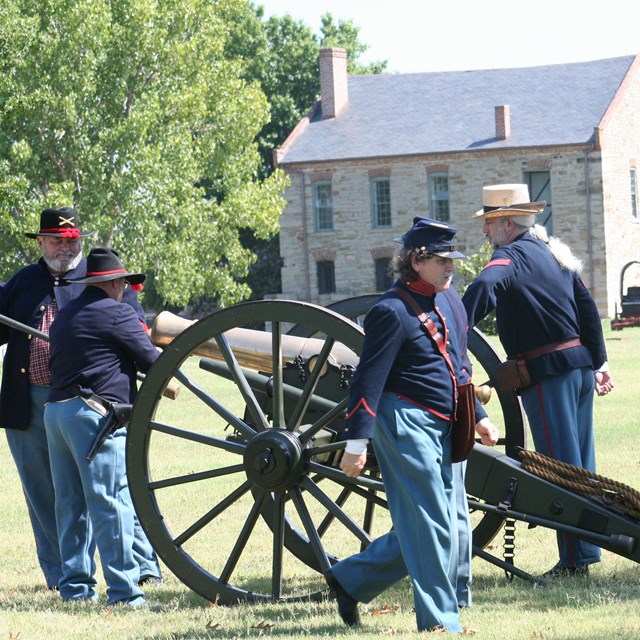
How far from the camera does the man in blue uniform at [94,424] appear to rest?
20.0 feet

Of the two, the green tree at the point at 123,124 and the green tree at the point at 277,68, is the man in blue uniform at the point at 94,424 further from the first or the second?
the green tree at the point at 277,68

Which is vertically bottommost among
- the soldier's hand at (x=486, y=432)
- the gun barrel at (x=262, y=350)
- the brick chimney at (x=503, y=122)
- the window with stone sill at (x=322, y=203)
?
the soldier's hand at (x=486, y=432)

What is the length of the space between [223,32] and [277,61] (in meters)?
19.3

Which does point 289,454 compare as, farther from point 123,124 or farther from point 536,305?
point 123,124

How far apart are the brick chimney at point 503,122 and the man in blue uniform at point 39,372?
3623 centimetres

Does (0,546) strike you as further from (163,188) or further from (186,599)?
(163,188)

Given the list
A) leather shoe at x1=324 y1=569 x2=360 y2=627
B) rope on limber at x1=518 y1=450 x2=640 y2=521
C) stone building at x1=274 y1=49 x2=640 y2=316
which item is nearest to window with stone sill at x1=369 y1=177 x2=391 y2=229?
stone building at x1=274 y1=49 x2=640 y2=316

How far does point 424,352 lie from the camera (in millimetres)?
5102

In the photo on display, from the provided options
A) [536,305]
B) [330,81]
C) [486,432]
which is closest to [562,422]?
[536,305]

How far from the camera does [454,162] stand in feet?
140

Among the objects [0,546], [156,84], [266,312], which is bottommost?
[0,546]

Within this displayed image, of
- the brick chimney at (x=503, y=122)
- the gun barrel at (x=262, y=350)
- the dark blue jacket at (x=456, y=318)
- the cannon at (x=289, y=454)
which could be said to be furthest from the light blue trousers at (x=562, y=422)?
the brick chimney at (x=503, y=122)

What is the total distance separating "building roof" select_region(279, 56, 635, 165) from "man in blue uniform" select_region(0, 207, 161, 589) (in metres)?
35.7

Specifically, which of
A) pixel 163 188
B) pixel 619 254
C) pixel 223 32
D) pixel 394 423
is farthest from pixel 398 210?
pixel 394 423
